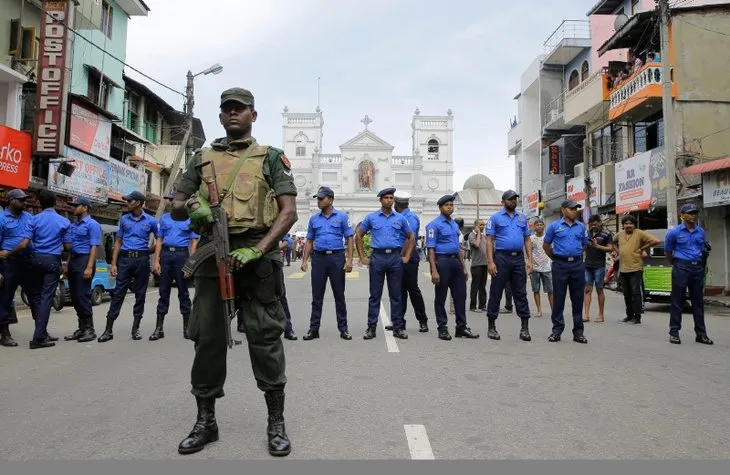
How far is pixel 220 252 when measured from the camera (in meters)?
3.33

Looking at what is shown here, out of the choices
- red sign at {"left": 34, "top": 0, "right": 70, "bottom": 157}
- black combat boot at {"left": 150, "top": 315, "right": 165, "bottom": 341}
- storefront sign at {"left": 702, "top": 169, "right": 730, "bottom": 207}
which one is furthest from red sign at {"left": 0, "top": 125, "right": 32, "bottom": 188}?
storefront sign at {"left": 702, "top": 169, "right": 730, "bottom": 207}

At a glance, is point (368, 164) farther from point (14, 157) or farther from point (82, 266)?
point (82, 266)

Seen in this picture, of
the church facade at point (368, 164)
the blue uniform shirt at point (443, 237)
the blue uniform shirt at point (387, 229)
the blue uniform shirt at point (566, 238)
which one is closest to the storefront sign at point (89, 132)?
the blue uniform shirt at point (387, 229)

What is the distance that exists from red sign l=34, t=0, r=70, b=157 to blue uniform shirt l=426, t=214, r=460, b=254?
40.8 feet

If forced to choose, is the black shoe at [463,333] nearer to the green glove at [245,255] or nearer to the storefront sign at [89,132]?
the green glove at [245,255]

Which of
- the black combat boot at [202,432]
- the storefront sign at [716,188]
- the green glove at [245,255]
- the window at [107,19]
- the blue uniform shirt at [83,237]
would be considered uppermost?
the window at [107,19]

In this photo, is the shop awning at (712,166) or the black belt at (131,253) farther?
the shop awning at (712,166)

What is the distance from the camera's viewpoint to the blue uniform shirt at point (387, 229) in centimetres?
775

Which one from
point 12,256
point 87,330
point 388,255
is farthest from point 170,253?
point 388,255

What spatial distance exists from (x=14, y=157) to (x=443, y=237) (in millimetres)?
12560

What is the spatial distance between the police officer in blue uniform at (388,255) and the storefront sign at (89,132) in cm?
1386

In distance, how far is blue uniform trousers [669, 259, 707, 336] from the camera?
24.6 ft

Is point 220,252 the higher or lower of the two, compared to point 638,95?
lower

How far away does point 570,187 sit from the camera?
84.1 ft
